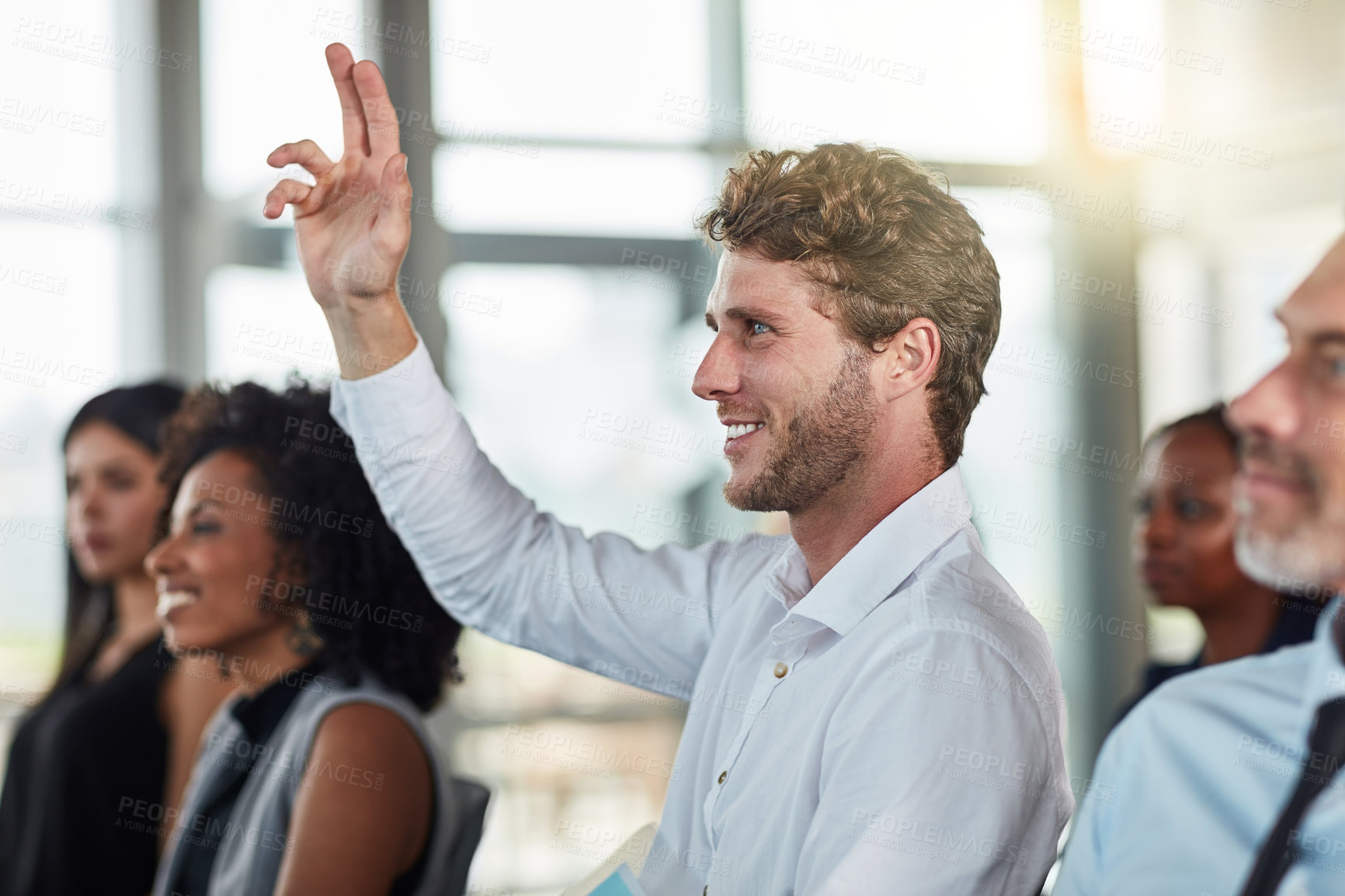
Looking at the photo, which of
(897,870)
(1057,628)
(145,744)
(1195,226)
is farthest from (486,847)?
(1195,226)

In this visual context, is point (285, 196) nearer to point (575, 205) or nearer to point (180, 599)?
point (180, 599)

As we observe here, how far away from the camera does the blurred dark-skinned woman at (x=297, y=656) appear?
161 centimetres

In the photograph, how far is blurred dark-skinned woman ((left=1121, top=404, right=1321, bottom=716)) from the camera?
2.22 m

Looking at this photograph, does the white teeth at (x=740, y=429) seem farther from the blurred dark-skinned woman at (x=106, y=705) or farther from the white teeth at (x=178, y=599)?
the blurred dark-skinned woman at (x=106, y=705)

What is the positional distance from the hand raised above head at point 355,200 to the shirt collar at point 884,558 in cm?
71

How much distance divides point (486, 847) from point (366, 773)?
2.01 metres

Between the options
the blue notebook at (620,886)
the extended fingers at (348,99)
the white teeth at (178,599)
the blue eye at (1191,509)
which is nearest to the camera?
the blue notebook at (620,886)

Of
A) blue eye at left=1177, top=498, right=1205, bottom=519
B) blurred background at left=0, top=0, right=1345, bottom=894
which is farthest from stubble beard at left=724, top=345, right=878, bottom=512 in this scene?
blurred background at left=0, top=0, right=1345, bottom=894

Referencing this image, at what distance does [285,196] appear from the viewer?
136cm

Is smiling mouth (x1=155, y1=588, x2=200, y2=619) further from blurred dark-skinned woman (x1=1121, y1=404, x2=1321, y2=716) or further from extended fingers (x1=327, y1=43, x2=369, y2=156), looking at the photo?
blurred dark-skinned woman (x1=1121, y1=404, x2=1321, y2=716)

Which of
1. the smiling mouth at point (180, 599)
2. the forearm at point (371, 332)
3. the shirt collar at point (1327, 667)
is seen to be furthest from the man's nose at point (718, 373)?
the smiling mouth at point (180, 599)

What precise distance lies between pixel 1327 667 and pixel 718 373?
69 cm

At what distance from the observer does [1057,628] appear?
13.0 feet

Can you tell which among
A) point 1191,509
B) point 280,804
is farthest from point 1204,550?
point 280,804
